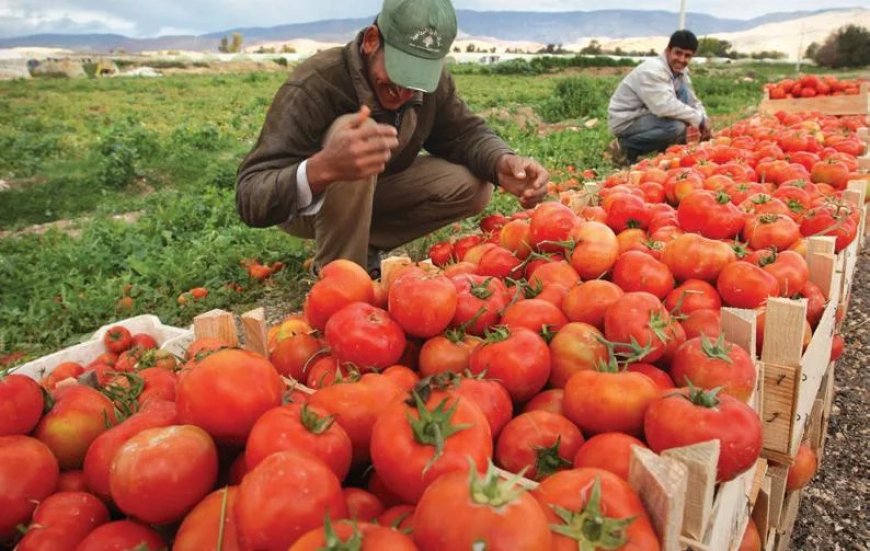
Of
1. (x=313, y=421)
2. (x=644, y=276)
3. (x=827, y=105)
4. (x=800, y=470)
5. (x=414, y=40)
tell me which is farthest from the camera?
(x=827, y=105)

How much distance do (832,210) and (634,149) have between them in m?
6.19

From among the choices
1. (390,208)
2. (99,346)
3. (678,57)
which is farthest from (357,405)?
(678,57)

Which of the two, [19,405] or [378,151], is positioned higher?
[378,151]

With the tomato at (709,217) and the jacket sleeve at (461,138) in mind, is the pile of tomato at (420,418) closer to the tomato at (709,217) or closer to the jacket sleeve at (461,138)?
the tomato at (709,217)

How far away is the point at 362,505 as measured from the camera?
4.05 feet

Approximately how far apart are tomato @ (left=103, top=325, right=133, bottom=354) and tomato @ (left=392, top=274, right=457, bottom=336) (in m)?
1.96

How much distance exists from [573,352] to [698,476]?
0.58m

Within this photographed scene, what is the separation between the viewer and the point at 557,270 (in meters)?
2.13

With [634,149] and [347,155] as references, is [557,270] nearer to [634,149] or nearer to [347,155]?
[347,155]

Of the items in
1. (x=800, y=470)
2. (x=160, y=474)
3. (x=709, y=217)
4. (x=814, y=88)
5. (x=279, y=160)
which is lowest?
(x=800, y=470)

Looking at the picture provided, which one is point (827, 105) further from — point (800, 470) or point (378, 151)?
point (378, 151)

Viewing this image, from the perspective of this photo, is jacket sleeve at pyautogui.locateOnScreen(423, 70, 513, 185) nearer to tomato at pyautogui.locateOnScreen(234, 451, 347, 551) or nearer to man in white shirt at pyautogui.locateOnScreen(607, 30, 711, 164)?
tomato at pyautogui.locateOnScreen(234, 451, 347, 551)

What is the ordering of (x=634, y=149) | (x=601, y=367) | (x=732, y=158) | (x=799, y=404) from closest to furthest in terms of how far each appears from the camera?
(x=601, y=367) → (x=799, y=404) → (x=732, y=158) → (x=634, y=149)

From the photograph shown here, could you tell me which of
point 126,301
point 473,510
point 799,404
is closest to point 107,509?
point 473,510
